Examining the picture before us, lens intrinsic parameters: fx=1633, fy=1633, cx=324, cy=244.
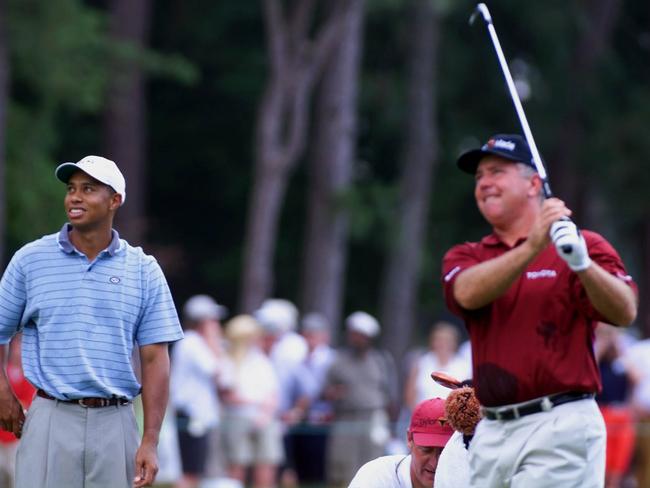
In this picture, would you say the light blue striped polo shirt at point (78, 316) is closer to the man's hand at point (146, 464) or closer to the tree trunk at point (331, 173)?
the man's hand at point (146, 464)

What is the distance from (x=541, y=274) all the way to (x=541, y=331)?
204 mm

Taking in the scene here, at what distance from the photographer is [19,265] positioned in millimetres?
6992

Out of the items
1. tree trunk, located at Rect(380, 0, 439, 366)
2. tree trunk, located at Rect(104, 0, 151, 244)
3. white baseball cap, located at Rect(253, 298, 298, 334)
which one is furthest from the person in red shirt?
tree trunk, located at Rect(380, 0, 439, 366)

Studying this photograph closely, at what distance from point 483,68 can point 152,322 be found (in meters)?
24.5

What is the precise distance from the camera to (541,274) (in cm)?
577

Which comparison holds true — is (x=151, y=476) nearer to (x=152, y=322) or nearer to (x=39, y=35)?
(x=152, y=322)

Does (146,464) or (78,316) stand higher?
(78,316)

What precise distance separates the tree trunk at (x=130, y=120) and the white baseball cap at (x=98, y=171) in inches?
735

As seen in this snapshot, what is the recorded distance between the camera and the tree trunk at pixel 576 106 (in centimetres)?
3131

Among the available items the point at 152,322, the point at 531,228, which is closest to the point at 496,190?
the point at 531,228

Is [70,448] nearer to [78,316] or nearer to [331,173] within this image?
[78,316]

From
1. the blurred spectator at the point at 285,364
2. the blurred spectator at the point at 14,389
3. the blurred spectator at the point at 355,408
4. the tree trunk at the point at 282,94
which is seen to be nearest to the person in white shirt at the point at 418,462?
the blurred spectator at the point at 14,389

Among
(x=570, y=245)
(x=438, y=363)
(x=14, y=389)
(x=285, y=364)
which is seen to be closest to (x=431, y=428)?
(x=570, y=245)

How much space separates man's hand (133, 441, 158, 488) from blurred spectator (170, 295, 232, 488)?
7.36m
